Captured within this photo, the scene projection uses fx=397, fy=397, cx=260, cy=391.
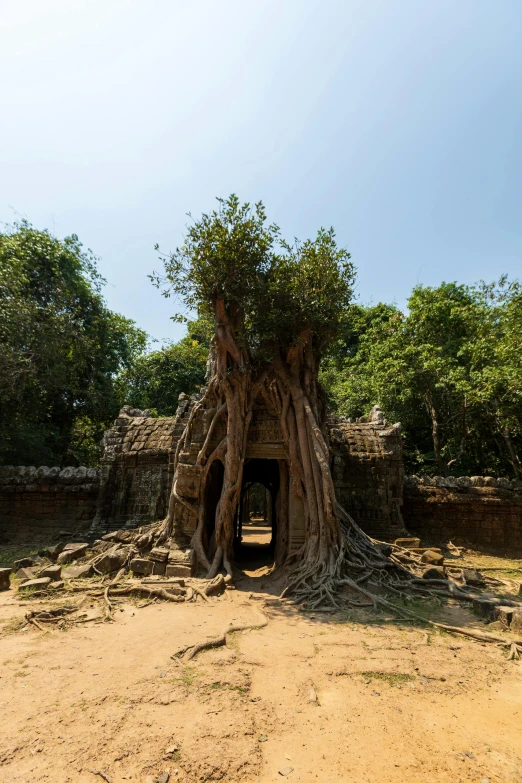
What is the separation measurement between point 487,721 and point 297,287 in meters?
6.64

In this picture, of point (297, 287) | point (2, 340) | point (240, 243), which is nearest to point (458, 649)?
point (297, 287)

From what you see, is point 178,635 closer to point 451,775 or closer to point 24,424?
point 451,775

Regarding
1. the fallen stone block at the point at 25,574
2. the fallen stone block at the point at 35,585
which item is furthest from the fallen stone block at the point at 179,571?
the fallen stone block at the point at 25,574

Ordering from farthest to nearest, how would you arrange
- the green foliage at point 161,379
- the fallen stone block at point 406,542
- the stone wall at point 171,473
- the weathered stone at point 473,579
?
the green foliage at point 161,379, the stone wall at point 171,473, the fallen stone block at point 406,542, the weathered stone at point 473,579

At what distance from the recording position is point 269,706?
3146 millimetres

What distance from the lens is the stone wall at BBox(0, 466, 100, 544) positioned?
10648 mm

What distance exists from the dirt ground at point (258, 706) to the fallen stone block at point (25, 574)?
1.92 m

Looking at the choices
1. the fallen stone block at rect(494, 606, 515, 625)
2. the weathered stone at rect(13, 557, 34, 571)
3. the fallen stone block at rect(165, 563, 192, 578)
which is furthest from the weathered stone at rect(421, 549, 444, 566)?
the weathered stone at rect(13, 557, 34, 571)

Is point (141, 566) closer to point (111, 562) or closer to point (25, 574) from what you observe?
point (111, 562)

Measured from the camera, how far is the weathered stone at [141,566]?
7070mm

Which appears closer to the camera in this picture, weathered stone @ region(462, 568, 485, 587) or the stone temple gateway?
weathered stone @ region(462, 568, 485, 587)

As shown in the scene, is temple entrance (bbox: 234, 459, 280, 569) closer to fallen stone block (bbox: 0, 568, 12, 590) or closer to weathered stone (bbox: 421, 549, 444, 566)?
weathered stone (bbox: 421, 549, 444, 566)

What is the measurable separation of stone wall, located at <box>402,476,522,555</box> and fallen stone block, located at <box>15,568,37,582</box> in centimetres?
841

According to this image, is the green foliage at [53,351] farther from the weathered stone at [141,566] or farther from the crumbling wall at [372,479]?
the crumbling wall at [372,479]
